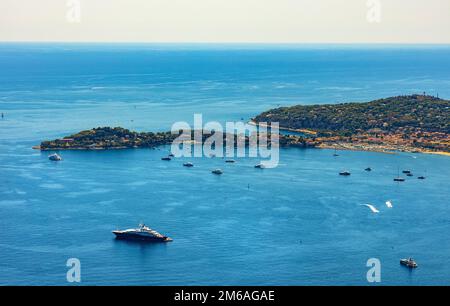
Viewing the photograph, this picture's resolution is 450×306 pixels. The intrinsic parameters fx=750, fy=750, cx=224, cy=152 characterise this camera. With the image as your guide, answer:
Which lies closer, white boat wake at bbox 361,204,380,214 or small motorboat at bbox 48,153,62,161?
white boat wake at bbox 361,204,380,214

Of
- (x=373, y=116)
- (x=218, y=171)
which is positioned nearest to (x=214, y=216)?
(x=218, y=171)

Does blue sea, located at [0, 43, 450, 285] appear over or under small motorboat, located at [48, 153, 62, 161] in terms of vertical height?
under

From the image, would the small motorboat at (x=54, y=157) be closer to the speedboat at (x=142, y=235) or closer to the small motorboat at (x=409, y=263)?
the speedboat at (x=142, y=235)

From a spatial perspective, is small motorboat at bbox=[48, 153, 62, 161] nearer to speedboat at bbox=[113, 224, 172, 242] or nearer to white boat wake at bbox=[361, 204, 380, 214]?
speedboat at bbox=[113, 224, 172, 242]

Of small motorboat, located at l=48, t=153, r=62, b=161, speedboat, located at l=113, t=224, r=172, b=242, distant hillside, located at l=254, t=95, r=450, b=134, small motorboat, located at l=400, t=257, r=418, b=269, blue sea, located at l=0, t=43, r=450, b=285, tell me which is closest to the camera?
blue sea, located at l=0, t=43, r=450, b=285

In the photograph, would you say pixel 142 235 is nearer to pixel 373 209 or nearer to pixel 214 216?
pixel 214 216

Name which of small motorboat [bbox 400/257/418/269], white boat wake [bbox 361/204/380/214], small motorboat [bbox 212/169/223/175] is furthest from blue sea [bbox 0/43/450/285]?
small motorboat [bbox 212/169/223/175]
